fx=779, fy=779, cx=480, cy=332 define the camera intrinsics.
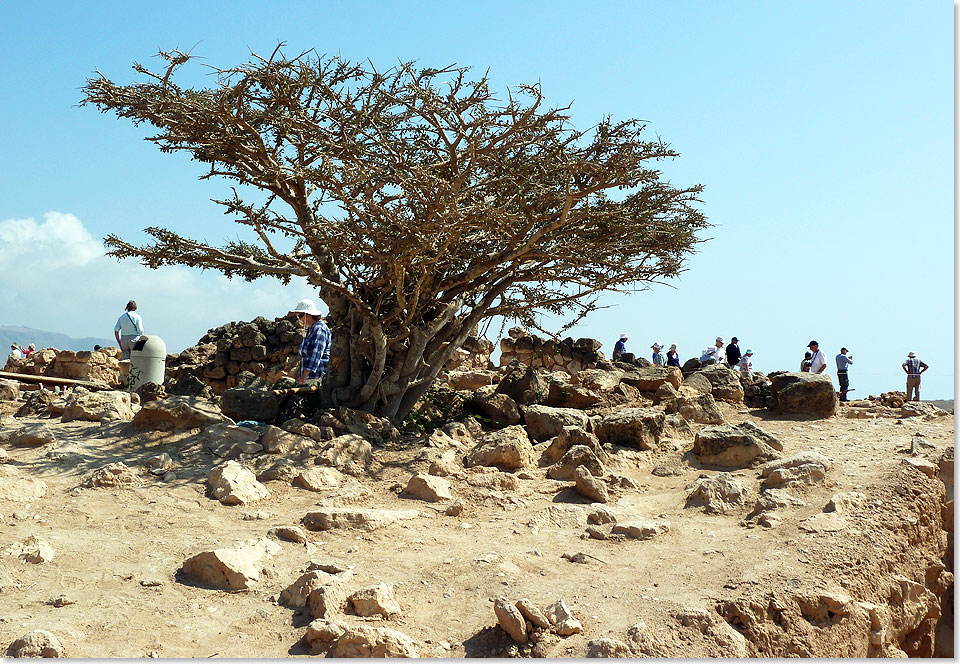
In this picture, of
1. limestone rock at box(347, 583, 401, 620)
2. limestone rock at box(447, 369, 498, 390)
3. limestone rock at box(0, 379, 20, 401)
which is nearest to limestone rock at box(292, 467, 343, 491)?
limestone rock at box(347, 583, 401, 620)

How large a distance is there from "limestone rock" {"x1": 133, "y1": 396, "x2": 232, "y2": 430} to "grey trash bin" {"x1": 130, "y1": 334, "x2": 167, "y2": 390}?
13.0 ft

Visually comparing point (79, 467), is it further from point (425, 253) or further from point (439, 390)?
point (439, 390)

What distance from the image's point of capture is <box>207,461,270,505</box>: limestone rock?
5.79m

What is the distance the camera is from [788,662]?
13.3 feet

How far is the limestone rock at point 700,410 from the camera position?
8.68m

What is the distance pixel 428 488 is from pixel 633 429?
7.96ft

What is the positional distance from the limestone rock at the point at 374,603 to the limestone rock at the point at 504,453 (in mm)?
2760

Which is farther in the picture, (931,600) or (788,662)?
(931,600)

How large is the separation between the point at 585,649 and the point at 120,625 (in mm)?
2326

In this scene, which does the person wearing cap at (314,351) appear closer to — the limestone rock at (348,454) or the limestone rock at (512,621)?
the limestone rock at (348,454)

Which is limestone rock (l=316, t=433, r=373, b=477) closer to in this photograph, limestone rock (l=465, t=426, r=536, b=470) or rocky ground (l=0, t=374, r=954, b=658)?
rocky ground (l=0, t=374, r=954, b=658)

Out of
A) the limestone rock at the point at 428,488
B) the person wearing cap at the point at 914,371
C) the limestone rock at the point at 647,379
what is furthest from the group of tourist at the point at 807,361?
the limestone rock at the point at 428,488

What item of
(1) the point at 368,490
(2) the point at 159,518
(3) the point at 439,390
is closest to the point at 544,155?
(3) the point at 439,390

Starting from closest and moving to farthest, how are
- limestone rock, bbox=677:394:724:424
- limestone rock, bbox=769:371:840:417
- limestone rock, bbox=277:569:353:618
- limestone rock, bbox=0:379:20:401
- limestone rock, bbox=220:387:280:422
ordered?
limestone rock, bbox=277:569:353:618, limestone rock, bbox=220:387:280:422, limestone rock, bbox=677:394:724:424, limestone rock, bbox=0:379:20:401, limestone rock, bbox=769:371:840:417
